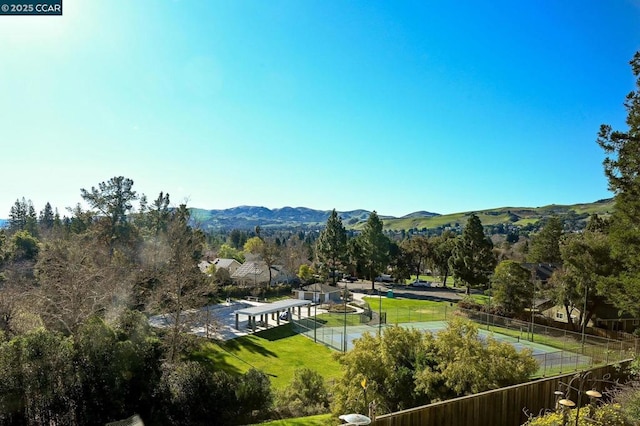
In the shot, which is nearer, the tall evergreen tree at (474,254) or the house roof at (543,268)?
the tall evergreen tree at (474,254)

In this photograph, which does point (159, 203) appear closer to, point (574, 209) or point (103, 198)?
point (103, 198)

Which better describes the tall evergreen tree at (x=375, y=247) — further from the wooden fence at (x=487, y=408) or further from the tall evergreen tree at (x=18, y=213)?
the tall evergreen tree at (x=18, y=213)

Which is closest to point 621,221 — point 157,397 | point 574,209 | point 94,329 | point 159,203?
point 157,397

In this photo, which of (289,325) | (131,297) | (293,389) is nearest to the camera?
(293,389)

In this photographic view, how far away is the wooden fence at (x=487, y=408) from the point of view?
264 inches

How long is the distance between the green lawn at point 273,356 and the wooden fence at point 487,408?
11.5 metres

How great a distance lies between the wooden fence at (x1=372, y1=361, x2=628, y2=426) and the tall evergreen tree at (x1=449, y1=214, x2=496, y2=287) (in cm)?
3271

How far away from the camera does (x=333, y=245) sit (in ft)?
169

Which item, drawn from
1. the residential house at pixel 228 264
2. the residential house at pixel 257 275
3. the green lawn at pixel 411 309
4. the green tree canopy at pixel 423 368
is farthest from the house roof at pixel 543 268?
the green tree canopy at pixel 423 368

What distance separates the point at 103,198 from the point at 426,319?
1168 inches

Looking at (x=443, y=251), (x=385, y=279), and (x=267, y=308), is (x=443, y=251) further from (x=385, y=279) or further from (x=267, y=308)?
(x=267, y=308)

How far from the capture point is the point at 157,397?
11070 millimetres

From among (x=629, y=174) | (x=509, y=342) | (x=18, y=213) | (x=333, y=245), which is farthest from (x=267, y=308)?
(x=18, y=213)

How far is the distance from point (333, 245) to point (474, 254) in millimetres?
17737
